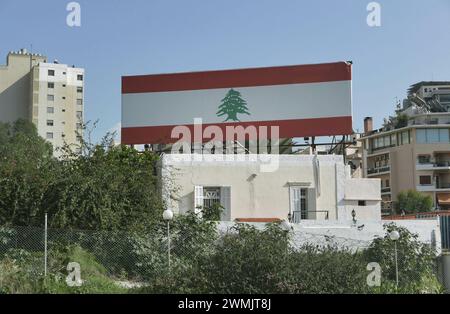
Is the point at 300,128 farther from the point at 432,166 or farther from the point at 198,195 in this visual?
the point at 432,166

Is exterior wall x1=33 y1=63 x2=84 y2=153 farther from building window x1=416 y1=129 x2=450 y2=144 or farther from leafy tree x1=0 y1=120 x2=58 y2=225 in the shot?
leafy tree x1=0 y1=120 x2=58 y2=225

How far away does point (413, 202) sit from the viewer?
62.3 meters

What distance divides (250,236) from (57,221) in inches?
271

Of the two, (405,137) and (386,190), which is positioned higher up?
(405,137)

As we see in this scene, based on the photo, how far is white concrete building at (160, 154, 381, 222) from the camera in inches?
961

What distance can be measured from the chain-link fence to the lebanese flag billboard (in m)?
7.38

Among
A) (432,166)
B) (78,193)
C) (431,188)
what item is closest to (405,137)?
(432,166)

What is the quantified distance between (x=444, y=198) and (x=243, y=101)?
160 feet

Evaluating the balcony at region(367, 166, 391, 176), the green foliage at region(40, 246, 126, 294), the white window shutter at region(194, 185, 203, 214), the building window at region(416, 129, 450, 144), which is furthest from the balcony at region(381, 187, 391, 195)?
the green foliage at region(40, 246, 126, 294)

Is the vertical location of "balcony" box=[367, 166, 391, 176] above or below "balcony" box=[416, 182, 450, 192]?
above

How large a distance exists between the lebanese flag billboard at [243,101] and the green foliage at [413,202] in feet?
123

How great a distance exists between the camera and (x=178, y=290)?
13.1 metres

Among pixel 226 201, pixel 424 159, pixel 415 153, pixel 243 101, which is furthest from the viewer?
pixel 415 153

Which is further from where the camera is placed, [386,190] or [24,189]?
[386,190]
